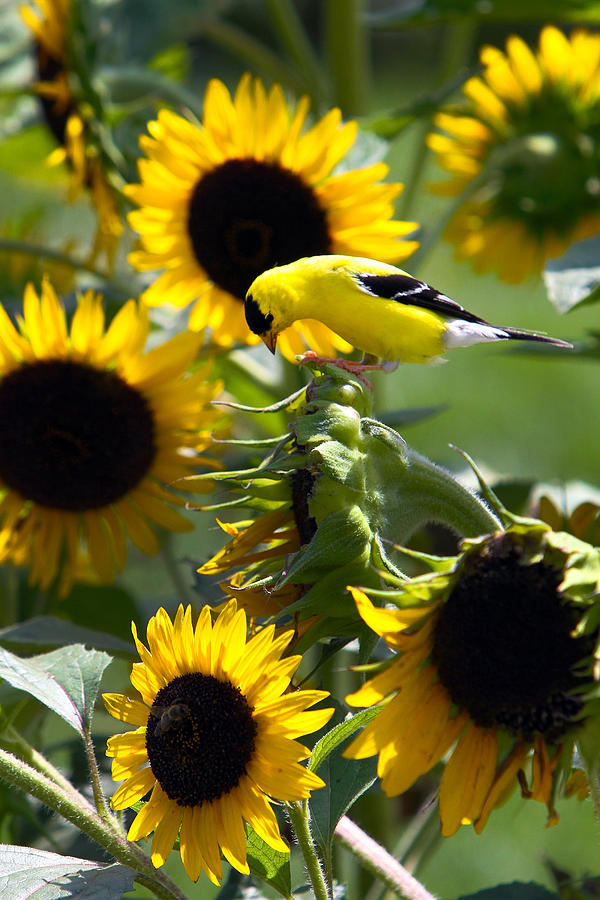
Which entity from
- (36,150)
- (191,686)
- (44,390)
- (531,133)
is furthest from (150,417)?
(36,150)

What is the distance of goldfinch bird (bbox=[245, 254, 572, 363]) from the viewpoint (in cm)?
75

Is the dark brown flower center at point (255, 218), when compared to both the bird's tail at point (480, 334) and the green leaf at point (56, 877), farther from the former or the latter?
the green leaf at point (56, 877)

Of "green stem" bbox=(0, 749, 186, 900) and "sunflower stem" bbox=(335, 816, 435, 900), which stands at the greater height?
"green stem" bbox=(0, 749, 186, 900)

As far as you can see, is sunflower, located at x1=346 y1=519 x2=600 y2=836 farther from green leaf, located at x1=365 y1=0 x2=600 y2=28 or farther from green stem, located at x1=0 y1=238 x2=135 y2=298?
green leaf, located at x1=365 y1=0 x2=600 y2=28

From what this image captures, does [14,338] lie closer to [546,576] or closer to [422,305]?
[422,305]

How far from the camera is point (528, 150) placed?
1.04 metres

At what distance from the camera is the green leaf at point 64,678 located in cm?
58

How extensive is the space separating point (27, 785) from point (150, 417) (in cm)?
37

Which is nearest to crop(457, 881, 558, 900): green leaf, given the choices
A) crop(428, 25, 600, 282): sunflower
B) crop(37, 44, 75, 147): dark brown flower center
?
crop(428, 25, 600, 282): sunflower

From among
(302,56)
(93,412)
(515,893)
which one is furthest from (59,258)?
(515,893)

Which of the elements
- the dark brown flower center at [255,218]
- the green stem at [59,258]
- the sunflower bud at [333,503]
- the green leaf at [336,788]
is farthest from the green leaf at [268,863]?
the green stem at [59,258]

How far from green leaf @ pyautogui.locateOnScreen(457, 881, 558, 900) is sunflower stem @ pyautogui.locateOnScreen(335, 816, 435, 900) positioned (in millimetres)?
67

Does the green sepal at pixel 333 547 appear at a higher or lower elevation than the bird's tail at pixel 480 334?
higher

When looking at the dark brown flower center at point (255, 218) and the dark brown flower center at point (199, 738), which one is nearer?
the dark brown flower center at point (199, 738)
